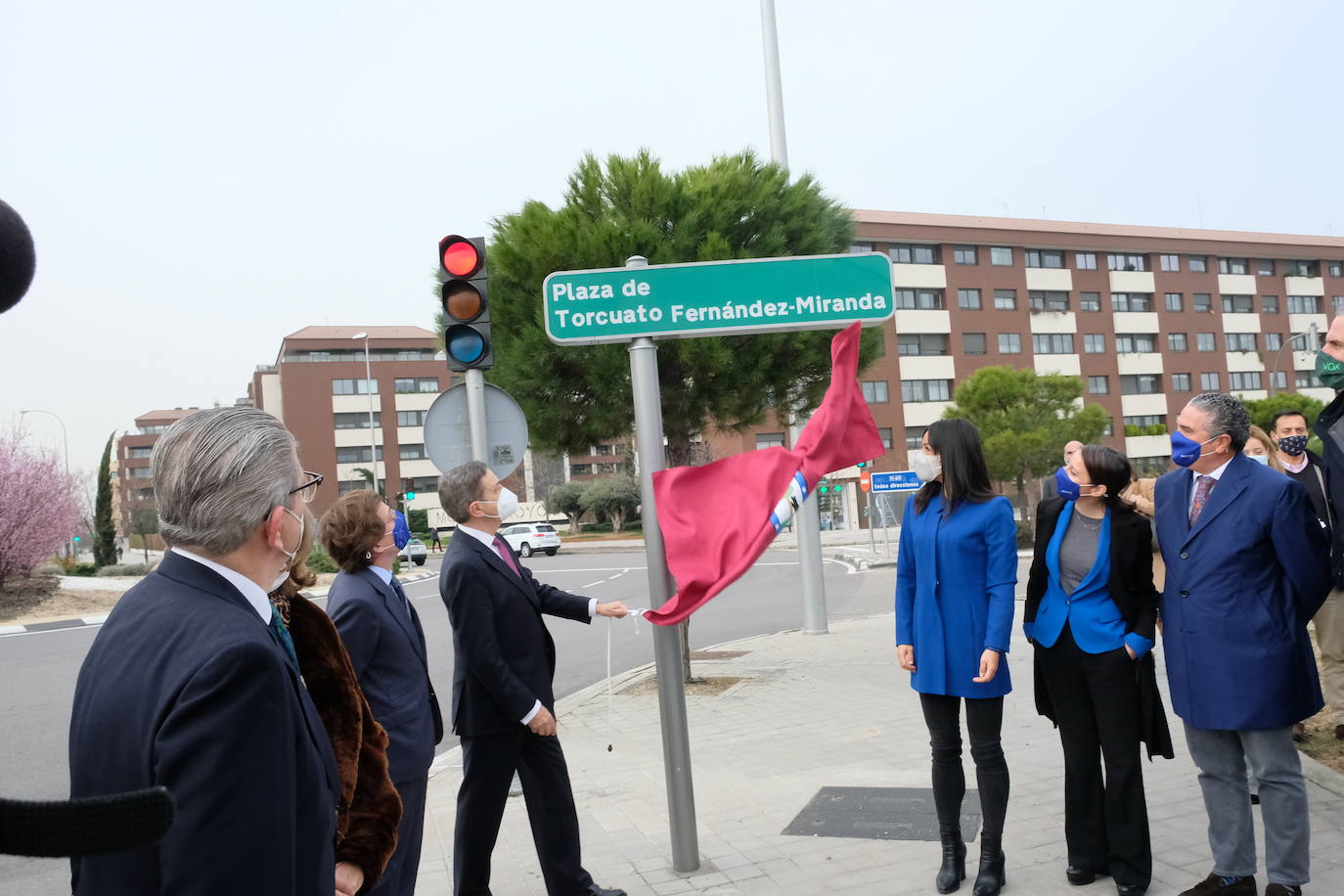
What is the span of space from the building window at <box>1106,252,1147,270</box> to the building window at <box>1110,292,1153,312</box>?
5.54ft

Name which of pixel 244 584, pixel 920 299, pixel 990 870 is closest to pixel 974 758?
pixel 990 870

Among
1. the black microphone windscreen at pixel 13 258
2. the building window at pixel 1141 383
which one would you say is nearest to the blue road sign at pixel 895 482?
the black microphone windscreen at pixel 13 258

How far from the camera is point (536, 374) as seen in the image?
975 cm

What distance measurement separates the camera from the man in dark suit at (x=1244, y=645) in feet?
12.9

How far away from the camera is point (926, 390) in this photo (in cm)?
6356

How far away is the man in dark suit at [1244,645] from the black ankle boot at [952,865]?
84 cm

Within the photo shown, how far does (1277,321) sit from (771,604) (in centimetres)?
6690

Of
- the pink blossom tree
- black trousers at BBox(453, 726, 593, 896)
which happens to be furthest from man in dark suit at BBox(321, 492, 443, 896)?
the pink blossom tree

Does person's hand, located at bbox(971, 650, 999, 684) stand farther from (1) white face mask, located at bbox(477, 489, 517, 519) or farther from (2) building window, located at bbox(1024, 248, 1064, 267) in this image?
(2) building window, located at bbox(1024, 248, 1064, 267)

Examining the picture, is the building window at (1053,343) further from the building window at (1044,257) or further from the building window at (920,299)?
the building window at (920,299)

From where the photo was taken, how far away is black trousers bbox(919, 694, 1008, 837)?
171 inches

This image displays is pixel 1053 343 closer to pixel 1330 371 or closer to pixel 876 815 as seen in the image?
pixel 876 815

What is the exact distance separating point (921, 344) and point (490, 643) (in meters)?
61.7

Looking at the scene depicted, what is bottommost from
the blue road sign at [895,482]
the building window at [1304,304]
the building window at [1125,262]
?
the blue road sign at [895,482]
